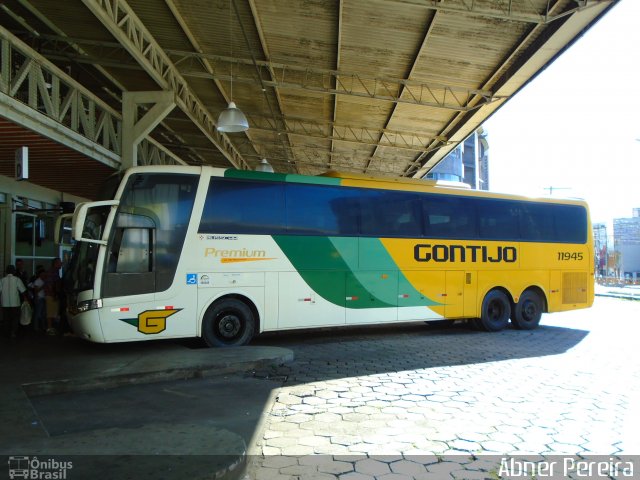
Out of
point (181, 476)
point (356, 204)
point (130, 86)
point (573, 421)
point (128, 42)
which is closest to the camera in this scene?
point (181, 476)

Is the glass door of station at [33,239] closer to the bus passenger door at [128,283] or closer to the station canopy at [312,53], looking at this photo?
the station canopy at [312,53]

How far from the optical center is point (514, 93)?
1285 cm

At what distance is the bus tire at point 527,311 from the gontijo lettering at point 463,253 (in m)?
1.13

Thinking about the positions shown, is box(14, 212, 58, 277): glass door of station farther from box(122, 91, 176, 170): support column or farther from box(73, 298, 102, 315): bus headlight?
box(73, 298, 102, 315): bus headlight

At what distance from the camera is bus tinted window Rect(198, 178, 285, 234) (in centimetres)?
896

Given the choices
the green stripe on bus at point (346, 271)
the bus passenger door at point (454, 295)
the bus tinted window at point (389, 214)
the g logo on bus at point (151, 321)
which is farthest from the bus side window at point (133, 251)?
the bus passenger door at point (454, 295)

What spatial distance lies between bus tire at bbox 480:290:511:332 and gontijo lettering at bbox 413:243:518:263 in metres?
0.89

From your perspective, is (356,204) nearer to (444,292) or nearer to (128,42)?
(444,292)

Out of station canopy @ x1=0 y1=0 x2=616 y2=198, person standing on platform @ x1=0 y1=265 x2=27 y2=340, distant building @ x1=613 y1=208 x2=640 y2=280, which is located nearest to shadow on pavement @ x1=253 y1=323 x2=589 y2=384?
person standing on platform @ x1=0 y1=265 x2=27 y2=340

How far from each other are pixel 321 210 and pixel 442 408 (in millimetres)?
5291

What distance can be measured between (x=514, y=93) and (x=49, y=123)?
36.0ft

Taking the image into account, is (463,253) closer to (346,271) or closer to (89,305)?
(346,271)

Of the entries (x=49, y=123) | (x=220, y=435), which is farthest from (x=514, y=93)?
(x=220, y=435)

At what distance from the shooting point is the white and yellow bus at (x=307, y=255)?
8258 millimetres
